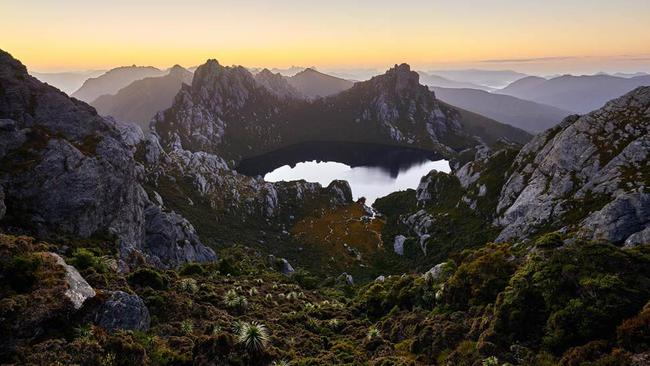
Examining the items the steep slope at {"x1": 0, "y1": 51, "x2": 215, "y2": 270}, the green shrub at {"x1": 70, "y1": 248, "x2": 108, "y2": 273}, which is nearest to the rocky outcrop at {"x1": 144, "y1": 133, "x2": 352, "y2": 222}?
the steep slope at {"x1": 0, "y1": 51, "x2": 215, "y2": 270}

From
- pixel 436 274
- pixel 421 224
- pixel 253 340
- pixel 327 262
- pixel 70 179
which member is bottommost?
pixel 327 262

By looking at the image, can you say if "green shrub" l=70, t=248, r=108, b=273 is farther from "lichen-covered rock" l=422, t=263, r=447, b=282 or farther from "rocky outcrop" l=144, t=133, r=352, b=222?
"rocky outcrop" l=144, t=133, r=352, b=222

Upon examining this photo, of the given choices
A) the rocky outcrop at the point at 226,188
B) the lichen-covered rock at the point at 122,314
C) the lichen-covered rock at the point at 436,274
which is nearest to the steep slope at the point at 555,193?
the lichen-covered rock at the point at 436,274

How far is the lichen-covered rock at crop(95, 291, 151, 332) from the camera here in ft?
83.0

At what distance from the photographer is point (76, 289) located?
25.0 metres

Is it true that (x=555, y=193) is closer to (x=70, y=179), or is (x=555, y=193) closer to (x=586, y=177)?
(x=586, y=177)

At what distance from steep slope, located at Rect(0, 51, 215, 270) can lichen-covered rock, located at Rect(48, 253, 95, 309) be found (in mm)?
16952

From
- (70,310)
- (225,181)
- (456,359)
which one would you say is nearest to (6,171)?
(70,310)

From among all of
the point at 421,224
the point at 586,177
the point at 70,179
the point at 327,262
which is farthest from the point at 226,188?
the point at 586,177

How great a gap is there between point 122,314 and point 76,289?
11.0 feet

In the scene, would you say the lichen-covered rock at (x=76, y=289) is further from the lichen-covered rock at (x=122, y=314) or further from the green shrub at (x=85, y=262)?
the green shrub at (x=85, y=262)

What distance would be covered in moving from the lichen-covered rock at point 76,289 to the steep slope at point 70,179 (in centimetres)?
1695

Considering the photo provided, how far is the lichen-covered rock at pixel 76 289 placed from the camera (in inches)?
955

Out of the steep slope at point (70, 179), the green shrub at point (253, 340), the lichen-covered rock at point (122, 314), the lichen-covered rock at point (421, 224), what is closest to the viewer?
the green shrub at point (253, 340)
